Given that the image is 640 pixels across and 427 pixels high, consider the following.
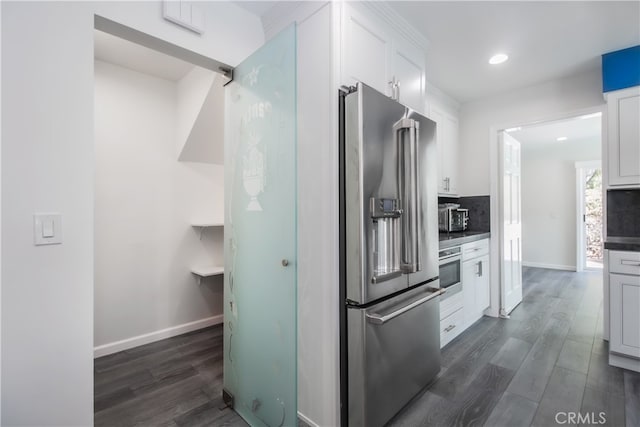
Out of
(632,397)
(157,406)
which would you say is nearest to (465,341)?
(632,397)

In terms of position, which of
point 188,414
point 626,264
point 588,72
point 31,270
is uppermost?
point 588,72

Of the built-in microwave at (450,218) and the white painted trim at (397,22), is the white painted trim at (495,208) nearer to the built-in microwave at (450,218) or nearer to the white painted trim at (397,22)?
the built-in microwave at (450,218)

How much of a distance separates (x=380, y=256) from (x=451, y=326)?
1495mm

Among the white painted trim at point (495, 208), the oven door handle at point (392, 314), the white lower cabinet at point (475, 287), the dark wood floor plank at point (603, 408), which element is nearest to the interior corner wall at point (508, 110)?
the white painted trim at point (495, 208)

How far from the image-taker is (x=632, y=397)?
6.13ft

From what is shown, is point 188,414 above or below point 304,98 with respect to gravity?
below

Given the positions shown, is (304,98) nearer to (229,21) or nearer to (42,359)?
(229,21)

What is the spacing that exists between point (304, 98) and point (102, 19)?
98cm

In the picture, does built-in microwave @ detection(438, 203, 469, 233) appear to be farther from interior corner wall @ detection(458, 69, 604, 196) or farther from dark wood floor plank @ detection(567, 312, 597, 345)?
dark wood floor plank @ detection(567, 312, 597, 345)

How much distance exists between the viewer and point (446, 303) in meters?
2.51

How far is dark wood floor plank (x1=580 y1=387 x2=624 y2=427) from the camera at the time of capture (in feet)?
5.47

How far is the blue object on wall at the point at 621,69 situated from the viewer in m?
2.38

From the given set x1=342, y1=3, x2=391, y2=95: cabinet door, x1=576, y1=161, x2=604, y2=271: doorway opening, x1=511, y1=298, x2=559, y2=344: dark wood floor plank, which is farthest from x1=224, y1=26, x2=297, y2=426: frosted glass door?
x1=576, y1=161, x2=604, y2=271: doorway opening

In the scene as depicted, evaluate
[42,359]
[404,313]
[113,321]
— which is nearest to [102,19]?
[42,359]
